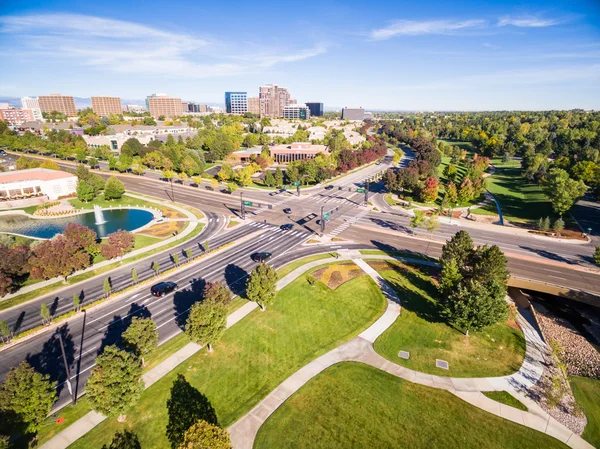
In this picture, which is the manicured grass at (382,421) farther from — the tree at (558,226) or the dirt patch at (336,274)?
the tree at (558,226)

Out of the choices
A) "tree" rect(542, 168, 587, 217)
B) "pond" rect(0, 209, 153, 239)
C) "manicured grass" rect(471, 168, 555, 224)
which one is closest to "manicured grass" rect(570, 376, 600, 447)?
"manicured grass" rect(471, 168, 555, 224)

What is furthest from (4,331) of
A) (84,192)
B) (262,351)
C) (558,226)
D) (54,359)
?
(558,226)

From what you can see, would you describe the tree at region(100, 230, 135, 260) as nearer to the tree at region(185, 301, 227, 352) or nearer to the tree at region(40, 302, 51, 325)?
the tree at region(40, 302, 51, 325)

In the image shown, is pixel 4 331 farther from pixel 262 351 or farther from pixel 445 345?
pixel 445 345

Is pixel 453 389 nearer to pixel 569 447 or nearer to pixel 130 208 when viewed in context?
pixel 569 447

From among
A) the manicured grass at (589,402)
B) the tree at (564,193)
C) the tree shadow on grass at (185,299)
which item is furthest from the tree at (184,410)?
the tree at (564,193)

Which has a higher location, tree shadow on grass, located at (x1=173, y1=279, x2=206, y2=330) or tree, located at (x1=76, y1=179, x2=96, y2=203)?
tree, located at (x1=76, y1=179, x2=96, y2=203)
